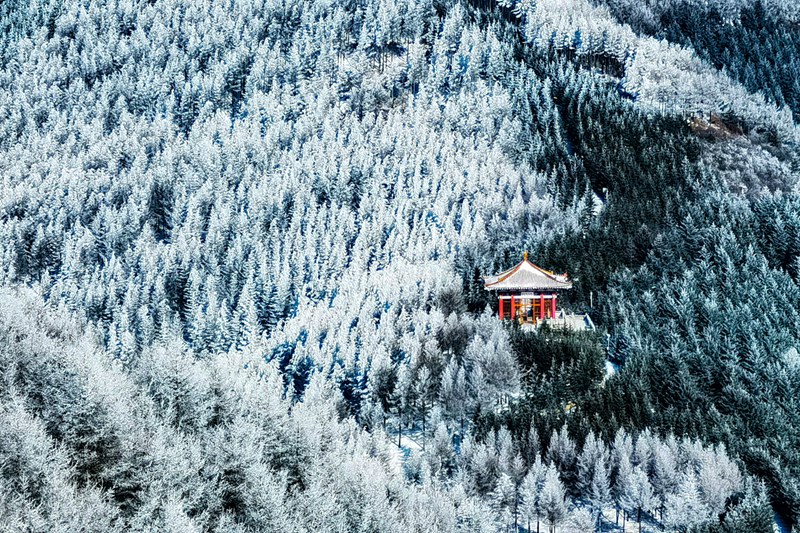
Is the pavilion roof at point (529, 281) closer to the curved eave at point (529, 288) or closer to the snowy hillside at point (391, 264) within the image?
the curved eave at point (529, 288)

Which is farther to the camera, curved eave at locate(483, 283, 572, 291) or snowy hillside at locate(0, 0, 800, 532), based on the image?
curved eave at locate(483, 283, 572, 291)

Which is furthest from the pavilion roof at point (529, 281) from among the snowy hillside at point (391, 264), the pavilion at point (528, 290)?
the snowy hillside at point (391, 264)

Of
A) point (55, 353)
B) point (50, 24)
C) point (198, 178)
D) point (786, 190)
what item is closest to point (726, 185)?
point (786, 190)

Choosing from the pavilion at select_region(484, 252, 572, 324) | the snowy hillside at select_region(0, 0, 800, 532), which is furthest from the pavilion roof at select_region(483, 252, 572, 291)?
the snowy hillside at select_region(0, 0, 800, 532)

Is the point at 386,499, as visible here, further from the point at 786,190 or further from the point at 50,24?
the point at 50,24

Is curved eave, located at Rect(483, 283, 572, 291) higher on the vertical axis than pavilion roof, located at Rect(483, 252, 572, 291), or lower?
lower

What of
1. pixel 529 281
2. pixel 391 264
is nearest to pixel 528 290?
pixel 529 281

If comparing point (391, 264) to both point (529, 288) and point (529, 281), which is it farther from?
point (529, 288)

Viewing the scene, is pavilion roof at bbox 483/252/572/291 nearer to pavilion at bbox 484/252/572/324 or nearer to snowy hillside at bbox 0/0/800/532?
pavilion at bbox 484/252/572/324
